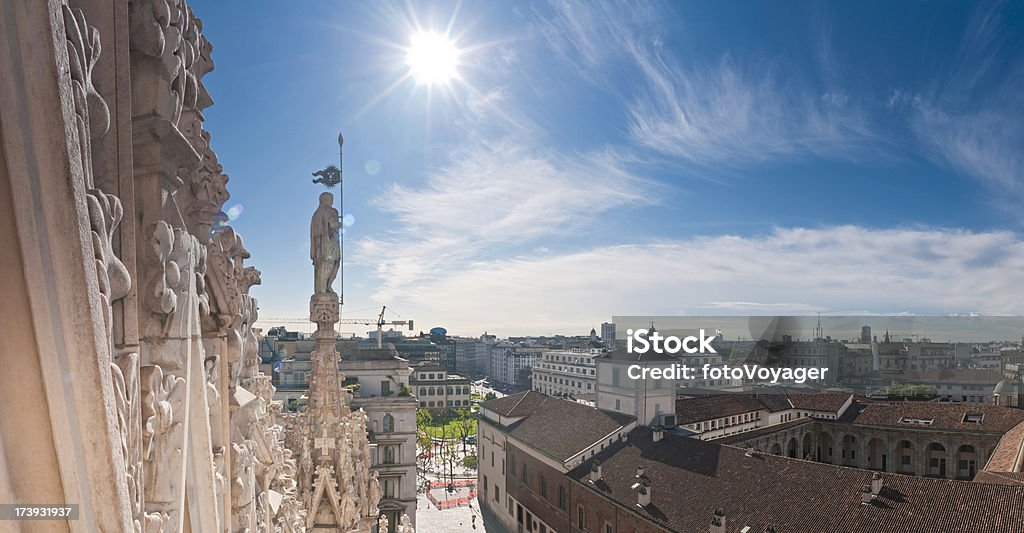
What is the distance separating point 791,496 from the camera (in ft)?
78.0

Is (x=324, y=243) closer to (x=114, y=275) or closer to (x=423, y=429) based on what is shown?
(x=114, y=275)

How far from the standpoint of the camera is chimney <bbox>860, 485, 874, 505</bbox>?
2233 cm

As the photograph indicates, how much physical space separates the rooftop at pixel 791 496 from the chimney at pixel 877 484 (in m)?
0.18

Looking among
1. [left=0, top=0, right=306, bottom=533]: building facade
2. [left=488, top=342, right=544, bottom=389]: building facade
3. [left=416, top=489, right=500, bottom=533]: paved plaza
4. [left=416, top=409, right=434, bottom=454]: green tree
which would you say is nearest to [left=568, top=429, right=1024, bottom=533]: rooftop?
[left=416, top=489, right=500, bottom=533]: paved plaza

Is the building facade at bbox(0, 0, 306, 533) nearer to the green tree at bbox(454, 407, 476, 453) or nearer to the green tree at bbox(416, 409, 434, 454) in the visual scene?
the green tree at bbox(416, 409, 434, 454)

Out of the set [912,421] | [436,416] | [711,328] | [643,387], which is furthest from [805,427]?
[436,416]

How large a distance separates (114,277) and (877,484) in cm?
2842

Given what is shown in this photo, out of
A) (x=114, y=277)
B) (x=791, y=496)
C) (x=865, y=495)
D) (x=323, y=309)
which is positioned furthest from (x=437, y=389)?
(x=114, y=277)

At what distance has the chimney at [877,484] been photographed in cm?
2278

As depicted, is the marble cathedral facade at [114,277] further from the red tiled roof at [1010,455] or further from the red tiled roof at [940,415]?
the red tiled roof at [940,415]

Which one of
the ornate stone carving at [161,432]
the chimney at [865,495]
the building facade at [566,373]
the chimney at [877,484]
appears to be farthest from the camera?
the building facade at [566,373]

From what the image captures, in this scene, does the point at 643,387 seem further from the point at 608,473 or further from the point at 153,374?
the point at 153,374

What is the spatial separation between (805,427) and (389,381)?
40.5 m

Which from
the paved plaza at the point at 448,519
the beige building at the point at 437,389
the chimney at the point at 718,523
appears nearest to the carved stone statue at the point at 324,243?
the chimney at the point at 718,523
